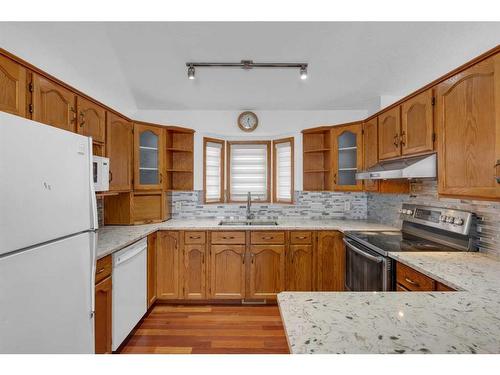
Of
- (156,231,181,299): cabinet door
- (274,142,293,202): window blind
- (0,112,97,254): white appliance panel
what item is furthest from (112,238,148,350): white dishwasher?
(274,142,293,202): window blind

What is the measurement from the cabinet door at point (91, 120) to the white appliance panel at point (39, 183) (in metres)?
0.79

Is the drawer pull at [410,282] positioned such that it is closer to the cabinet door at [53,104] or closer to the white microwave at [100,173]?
the white microwave at [100,173]

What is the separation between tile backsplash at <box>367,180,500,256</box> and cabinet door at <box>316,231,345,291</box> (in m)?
0.72

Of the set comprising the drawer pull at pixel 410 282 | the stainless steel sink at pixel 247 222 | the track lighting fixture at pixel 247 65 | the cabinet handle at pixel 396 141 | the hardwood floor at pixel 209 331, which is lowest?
the hardwood floor at pixel 209 331

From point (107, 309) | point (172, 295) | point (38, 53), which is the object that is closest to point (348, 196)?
point (172, 295)

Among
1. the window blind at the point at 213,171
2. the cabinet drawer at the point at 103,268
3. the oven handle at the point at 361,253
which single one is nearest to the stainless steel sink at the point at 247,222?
the window blind at the point at 213,171

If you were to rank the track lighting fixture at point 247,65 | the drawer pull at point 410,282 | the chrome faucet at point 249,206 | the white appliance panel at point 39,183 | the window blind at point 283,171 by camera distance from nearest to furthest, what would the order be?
the white appliance panel at point 39,183 < the drawer pull at point 410,282 < the track lighting fixture at point 247,65 < the chrome faucet at point 249,206 < the window blind at point 283,171

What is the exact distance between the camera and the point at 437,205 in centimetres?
216

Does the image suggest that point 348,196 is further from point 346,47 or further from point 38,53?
point 38,53

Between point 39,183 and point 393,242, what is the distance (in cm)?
238

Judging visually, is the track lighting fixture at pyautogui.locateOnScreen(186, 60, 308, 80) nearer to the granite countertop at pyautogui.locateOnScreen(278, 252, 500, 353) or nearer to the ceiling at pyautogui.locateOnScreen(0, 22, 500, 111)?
the ceiling at pyautogui.locateOnScreen(0, 22, 500, 111)

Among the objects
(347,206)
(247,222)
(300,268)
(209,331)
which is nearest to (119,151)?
(247,222)

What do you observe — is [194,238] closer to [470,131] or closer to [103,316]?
[103,316]

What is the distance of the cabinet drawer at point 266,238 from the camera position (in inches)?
108
